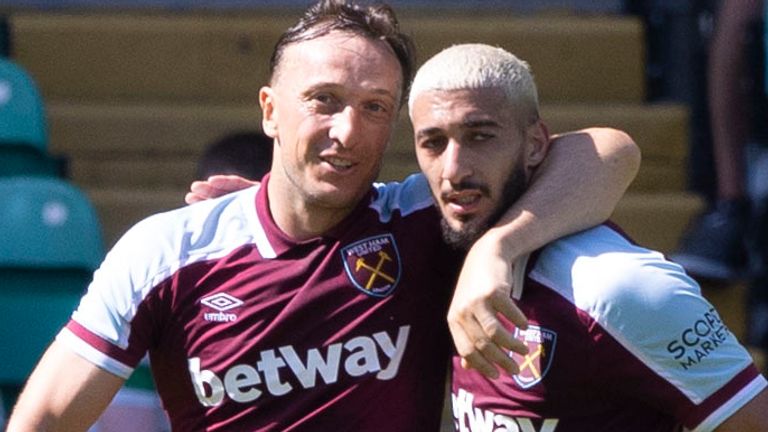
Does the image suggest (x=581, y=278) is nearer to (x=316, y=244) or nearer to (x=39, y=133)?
(x=316, y=244)

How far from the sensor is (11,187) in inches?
211

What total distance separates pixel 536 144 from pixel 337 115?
0.36m

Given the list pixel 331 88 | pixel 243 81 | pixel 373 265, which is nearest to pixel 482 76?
pixel 331 88

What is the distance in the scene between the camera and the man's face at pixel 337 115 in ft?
10.5

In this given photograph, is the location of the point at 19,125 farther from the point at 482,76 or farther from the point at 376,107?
the point at 482,76

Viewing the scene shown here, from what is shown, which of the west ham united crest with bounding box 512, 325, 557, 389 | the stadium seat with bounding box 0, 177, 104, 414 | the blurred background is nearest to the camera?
the west ham united crest with bounding box 512, 325, 557, 389

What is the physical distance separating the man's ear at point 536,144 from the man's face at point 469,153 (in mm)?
34

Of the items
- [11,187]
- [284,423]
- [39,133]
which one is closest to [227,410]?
[284,423]

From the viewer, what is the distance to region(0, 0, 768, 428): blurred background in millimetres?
6090

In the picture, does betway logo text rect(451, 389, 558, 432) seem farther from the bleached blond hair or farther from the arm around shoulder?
the arm around shoulder

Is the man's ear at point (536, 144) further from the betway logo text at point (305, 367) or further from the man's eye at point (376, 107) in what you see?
the betway logo text at point (305, 367)

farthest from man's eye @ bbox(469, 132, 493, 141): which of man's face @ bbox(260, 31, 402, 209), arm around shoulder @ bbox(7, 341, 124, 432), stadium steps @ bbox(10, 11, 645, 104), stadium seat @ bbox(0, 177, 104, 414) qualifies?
stadium steps @ bbox(10, 11, 645, 104)

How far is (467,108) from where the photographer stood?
306cm

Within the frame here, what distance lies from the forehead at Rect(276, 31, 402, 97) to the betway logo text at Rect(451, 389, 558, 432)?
57 cm
